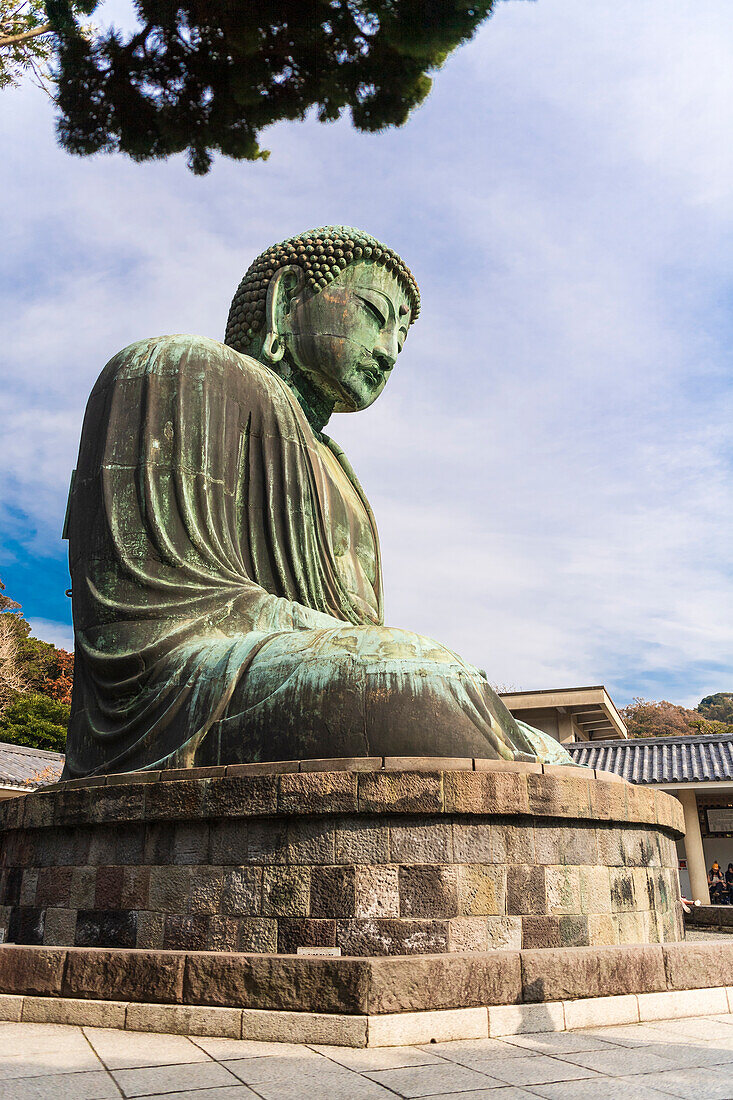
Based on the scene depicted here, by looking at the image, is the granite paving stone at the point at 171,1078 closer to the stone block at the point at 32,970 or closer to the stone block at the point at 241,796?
the stone block at the point at 32,970

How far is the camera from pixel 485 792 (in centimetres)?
400

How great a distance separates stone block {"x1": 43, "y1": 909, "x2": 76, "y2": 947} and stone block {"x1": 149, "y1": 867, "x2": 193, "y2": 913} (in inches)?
23.5

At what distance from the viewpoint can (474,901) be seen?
3.91 m

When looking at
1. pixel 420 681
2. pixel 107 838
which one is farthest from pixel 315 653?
pixel 107 838

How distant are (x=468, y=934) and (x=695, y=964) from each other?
1.03 metres

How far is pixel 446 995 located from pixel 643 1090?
0.89 m

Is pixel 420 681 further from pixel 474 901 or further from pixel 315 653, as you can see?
pixel 474 901

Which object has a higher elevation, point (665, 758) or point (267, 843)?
point (665, 758)

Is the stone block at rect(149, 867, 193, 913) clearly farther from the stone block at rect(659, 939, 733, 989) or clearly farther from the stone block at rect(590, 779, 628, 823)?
the stone block at rect(659, 939, 733, 989)

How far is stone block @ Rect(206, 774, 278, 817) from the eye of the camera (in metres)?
4.00

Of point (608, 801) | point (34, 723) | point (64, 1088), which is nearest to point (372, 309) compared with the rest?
point (608, 801)

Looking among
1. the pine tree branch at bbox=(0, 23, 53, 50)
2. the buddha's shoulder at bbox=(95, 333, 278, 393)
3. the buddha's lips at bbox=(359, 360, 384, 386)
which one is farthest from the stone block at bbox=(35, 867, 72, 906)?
the pine tree branch at bbox=(0, 23, 53, 50)

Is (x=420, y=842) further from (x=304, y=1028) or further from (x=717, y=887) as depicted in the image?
(x=717, y=887)

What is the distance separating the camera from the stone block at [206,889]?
402cm
